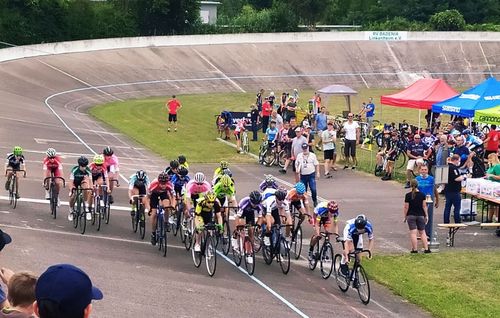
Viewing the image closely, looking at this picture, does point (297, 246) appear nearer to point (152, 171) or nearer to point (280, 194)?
point (280, 194)

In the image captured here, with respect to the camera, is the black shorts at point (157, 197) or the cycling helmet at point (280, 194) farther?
the black shorts at point (157, 197)

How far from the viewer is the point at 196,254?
46.6 feet

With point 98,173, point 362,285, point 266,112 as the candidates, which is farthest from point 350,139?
point 362,285

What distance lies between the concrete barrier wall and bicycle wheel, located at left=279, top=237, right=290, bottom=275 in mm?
39932

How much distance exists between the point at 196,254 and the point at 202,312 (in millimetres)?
2645

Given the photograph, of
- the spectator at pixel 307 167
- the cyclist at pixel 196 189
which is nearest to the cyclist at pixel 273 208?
the cyclist at pixel 196 189

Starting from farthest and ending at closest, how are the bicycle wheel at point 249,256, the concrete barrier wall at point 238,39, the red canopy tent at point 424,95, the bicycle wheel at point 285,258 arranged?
the concrete barrier wall at point 238,39 < the red canopy tent at point 424,95 < the bicycle wheel at point 285,258 < the bicycle wheel at point 249,256

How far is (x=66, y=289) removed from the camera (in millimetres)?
4227

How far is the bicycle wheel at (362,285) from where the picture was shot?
12.6 meters

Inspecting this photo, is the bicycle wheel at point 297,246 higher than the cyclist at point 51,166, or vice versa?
the cyclist at point 51,166

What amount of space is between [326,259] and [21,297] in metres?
9.70

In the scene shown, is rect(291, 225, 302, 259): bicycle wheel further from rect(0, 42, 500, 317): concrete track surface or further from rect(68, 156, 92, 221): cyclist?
rect(68, 156, 92, 221): cyclist

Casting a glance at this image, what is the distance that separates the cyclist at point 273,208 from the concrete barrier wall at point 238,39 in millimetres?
39742

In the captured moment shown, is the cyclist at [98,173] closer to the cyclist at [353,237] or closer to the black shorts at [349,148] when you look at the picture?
the cyclist at [353,237]
